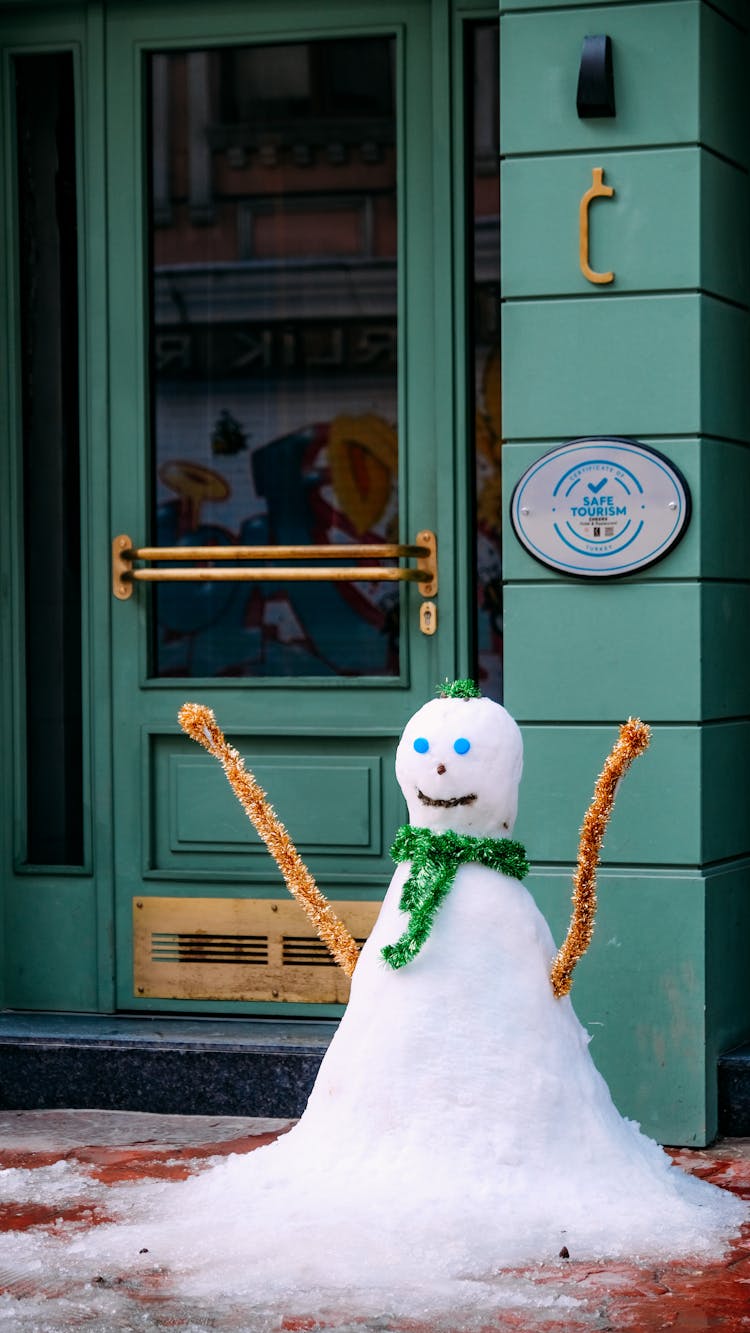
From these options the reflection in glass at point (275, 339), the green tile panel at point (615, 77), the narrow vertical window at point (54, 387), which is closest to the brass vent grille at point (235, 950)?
the narrow vertical window at point (54, 387)

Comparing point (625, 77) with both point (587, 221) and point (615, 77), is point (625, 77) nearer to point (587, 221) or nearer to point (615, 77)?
point (615, 77)

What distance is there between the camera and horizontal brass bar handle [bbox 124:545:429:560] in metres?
5.56

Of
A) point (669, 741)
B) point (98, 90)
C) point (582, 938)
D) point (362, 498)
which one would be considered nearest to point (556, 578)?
point (669, 741)

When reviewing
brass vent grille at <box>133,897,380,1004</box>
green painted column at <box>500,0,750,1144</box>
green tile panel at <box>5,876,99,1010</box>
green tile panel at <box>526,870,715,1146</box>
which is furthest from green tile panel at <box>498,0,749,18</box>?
green tile panel at <box>5,876,99,1010</box>

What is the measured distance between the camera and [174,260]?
19.2 ft

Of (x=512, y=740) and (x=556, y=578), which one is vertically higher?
(x=556, y=578)

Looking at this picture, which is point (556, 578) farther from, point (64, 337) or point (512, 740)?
point (64, 337)

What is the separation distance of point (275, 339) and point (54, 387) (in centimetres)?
73

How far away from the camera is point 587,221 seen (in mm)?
4988

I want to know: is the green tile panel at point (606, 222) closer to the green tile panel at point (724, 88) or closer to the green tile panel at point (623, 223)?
the green tile panel at point (623, 223)

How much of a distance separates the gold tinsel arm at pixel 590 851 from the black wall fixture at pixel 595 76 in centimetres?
179

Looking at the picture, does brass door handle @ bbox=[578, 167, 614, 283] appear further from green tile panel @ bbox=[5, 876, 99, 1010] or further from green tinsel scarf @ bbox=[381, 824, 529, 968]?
green tile panel @ bbox=[5, 876, 99, 1010]

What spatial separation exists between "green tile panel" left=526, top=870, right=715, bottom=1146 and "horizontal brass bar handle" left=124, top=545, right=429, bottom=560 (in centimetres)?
112

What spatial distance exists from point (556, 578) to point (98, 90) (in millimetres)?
2212
